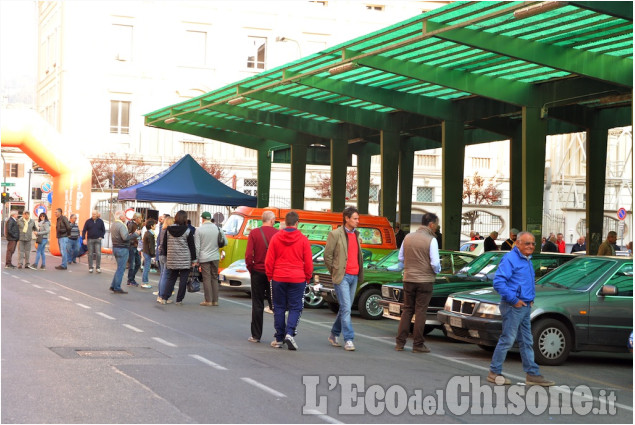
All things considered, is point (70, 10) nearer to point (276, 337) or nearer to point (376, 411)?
point (276, 337)

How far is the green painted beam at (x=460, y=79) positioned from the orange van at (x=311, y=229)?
149 inches

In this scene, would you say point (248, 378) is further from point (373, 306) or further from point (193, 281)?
point (193, 281)

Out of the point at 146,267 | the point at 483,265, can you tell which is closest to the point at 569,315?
the point at 483,265

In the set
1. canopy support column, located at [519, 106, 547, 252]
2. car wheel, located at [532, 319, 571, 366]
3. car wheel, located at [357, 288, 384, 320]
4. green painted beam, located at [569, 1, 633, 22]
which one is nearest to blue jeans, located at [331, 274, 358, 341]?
car wheel, located at [532, 319, 571, 366]

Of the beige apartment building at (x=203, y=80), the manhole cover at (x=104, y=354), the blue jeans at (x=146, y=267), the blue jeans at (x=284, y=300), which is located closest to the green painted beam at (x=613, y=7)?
the blue jeans at (x=284, y=300)

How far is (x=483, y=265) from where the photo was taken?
55.4 ft

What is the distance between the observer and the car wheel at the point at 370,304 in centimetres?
1861

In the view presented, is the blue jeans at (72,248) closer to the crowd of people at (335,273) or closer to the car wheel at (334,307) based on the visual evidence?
the crowd of people at (335,273)

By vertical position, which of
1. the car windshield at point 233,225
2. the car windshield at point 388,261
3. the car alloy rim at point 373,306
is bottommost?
the car alloy rim at point 373,306

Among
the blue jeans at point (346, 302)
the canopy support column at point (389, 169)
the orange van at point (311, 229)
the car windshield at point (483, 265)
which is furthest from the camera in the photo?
the canopy support column at point (389, 169)

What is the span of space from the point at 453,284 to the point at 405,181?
21977 mm

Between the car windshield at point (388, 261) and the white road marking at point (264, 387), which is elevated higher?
the car windshield at point (388, 261)

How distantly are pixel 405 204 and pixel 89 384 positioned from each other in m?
28.7

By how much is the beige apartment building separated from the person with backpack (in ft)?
131
